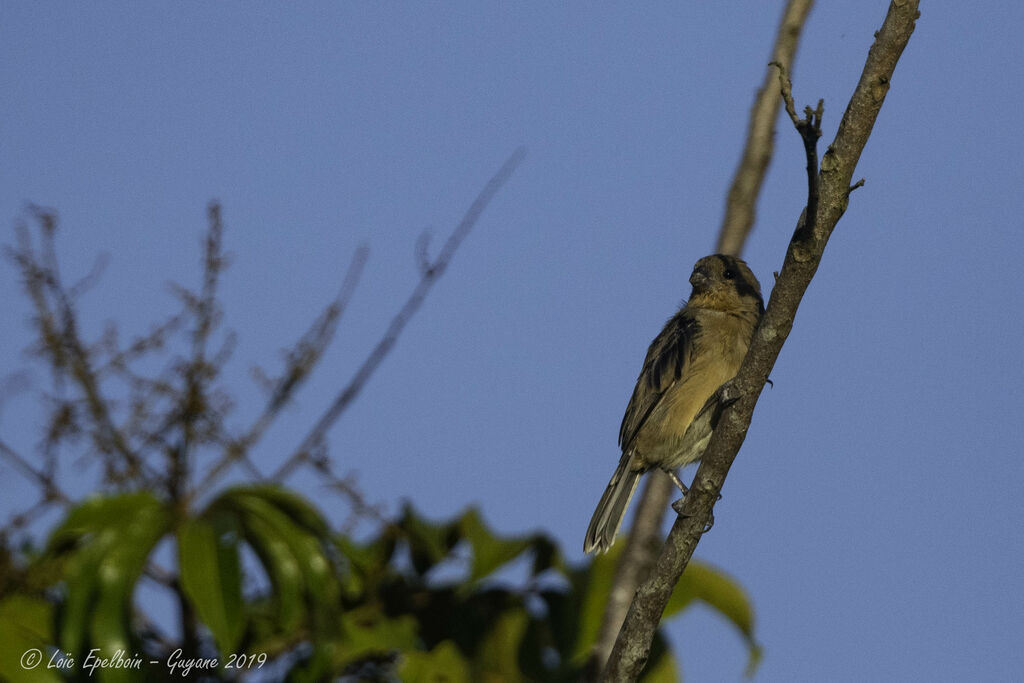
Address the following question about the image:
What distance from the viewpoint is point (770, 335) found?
4059 millimetres

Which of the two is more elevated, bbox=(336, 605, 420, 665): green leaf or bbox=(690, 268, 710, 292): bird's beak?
bbox=(690, 268, 710, 292): bird's beak

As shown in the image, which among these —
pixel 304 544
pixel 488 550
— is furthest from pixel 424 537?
pixel 304 544

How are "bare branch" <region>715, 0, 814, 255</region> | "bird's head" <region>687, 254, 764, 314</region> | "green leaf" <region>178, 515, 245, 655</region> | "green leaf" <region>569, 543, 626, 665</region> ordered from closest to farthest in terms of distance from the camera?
"green leaf" <region>178, 515, 245, 655</region>, "green leaf" <region>569, 543, 626, 665</region>, "bare branch" <region>715, 0, 814, 255</region>, "bird's head" <region>687, 254, 764, 314</region>

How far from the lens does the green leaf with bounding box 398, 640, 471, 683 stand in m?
4.11

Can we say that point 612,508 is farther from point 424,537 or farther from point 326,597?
point 326,597

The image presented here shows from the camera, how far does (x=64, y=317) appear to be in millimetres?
4051

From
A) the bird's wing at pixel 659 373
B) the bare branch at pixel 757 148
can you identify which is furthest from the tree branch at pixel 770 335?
the bare branch at pixel 757 148

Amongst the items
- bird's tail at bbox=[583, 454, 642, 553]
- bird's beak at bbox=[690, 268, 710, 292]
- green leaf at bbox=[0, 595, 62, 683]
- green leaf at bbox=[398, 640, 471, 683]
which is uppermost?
bird's beak at bbox=[690, 268, 710, 292]

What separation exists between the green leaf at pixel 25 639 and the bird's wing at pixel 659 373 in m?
3.52

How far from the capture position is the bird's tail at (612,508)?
624 centimetres

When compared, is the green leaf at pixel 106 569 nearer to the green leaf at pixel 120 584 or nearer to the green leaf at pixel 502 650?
the green leaf at pixel 120 584

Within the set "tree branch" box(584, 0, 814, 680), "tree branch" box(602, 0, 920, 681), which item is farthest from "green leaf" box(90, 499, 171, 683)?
"tree branch" box(584, 0, 814, 680)

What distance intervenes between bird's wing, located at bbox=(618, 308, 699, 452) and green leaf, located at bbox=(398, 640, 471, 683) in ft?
8.00

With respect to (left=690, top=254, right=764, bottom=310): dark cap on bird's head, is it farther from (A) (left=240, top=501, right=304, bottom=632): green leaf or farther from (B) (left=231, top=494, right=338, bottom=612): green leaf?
(A) (left=240, top=501, right=304, bottom=632): green leaf
